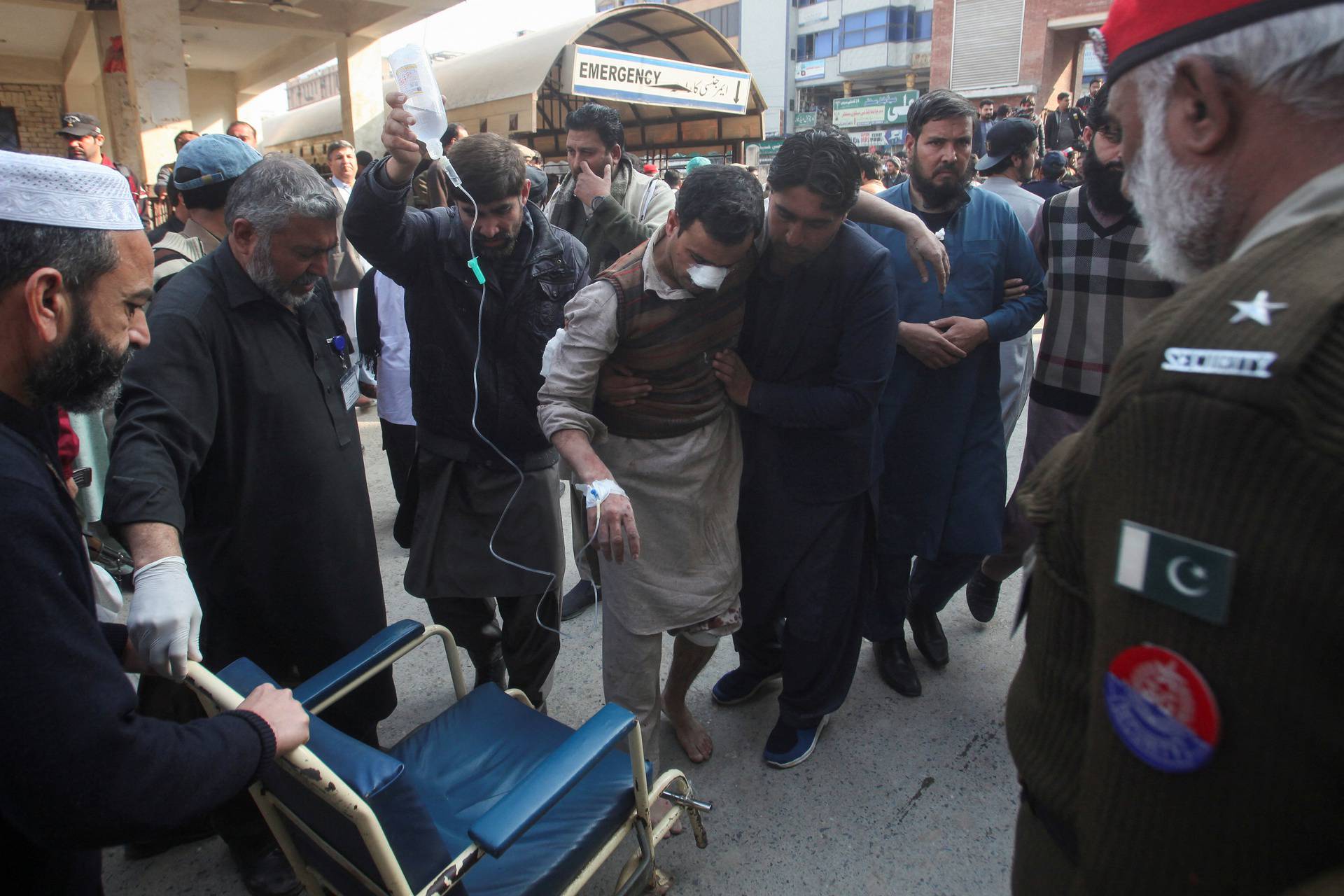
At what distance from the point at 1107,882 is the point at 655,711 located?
169 cm

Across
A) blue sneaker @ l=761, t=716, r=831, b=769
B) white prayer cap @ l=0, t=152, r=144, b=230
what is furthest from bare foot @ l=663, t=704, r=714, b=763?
white prayer cap @ l=0, t=152, r=144, b=230

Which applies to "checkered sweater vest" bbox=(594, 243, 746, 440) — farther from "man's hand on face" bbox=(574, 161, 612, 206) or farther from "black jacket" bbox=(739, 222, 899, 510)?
"man's hand on face" bbox=(574, 161, 612, 206)

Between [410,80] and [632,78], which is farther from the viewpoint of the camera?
[632,78]

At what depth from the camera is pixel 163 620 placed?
1344mm

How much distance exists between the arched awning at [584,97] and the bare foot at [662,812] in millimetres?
10233

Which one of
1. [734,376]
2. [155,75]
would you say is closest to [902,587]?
[734,376]

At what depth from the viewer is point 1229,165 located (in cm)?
67

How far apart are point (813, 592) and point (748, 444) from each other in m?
0.48

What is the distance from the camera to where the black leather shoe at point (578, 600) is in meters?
3.37

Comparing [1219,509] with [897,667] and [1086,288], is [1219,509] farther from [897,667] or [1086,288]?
[897,667]

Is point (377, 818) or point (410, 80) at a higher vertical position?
point (410, 80)

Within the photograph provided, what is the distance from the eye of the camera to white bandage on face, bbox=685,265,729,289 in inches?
74.8

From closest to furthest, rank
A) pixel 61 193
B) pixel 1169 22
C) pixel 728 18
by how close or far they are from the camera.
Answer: pixel 1169 22
pixel 61 193
pixel 728 18

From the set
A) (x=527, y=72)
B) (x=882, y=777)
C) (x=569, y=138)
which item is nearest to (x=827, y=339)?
(x=882, y=777)
